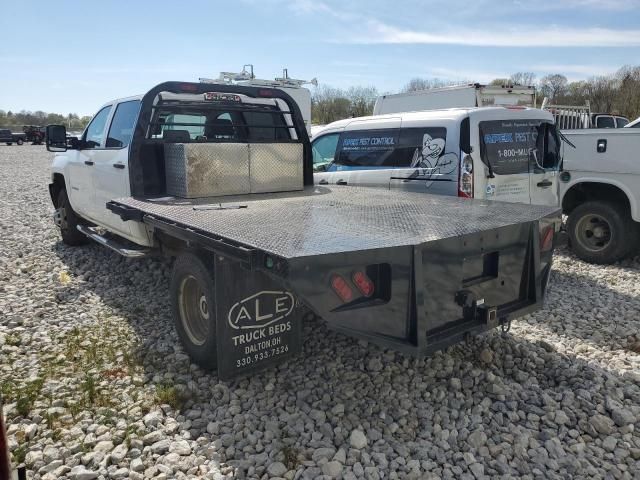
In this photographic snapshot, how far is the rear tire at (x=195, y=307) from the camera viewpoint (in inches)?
136

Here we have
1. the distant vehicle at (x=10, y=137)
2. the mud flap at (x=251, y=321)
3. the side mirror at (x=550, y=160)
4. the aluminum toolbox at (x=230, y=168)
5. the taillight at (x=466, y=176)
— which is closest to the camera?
the mud flap at (x=251, y=321)

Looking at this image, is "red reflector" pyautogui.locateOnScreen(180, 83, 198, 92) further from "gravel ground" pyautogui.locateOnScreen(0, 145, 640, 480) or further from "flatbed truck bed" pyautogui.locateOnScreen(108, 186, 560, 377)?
"gravel ground" pyautogui.locateOnScreen(0, 145, 640, 480)

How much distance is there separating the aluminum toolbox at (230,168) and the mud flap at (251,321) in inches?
66.3

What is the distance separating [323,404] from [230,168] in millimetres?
2449

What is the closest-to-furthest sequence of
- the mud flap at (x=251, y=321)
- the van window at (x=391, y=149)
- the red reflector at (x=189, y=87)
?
1. the mud flap at (x=251, y=321)
2. the red reflector at (x=189, y=87)
3. the van window at (x=391, y=149)

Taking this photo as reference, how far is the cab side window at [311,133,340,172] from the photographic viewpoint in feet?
24.0

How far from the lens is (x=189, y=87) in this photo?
4.99 metres

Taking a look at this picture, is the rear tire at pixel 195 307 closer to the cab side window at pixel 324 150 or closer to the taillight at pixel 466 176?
the taillight at pixel 466 176

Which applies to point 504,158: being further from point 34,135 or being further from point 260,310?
point 34,135

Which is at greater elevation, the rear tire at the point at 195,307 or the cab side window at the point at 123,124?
the cab side window at the point at 123,124

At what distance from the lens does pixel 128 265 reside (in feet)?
20.9

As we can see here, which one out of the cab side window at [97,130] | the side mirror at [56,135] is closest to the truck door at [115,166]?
the cab side window at [97,130]

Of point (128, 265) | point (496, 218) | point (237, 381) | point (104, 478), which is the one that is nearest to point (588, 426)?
point (496, 218)

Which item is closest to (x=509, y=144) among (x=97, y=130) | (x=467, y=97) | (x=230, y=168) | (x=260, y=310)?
(x=230, y=168)
